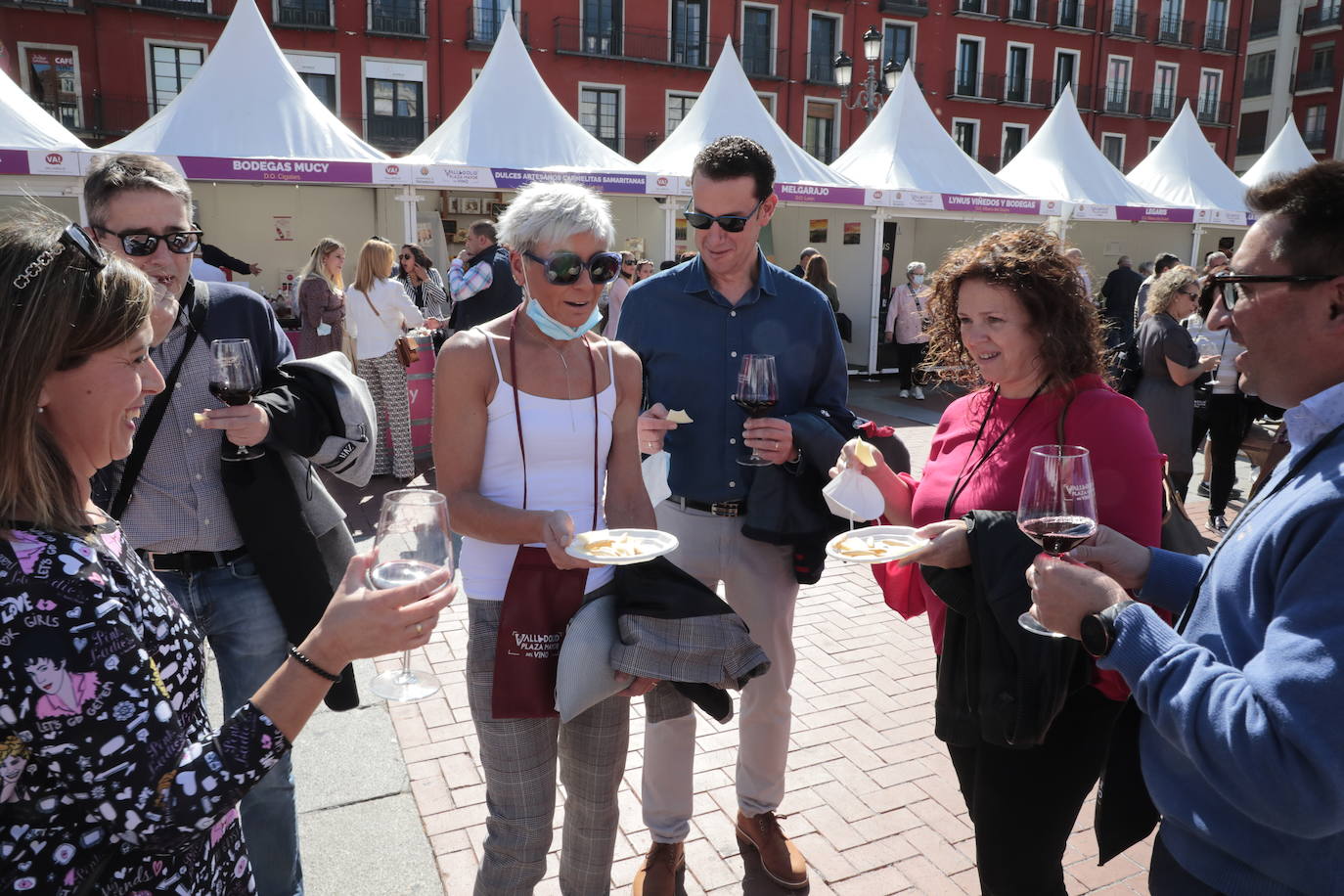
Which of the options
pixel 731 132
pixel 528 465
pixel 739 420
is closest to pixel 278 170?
pixel 731 132

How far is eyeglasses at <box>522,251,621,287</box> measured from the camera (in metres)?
2.27

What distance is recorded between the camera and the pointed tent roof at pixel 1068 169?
16.6 metres

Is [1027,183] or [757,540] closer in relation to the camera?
[757,540]

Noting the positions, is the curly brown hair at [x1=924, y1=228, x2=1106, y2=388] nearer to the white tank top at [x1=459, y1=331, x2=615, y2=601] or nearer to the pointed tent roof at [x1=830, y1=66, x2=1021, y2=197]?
the white tank top at [x1=459, y1=331, x2=615, y2=601]

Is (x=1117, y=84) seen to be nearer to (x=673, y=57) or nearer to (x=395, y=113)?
(x=673, y=57)

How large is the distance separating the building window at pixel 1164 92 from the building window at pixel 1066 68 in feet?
13.4

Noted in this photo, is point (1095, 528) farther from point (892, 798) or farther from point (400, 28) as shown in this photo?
point (400, 28)

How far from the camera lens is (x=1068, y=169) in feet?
55.4

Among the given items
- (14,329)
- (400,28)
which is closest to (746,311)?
(14,329)

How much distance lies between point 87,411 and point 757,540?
6.76ft

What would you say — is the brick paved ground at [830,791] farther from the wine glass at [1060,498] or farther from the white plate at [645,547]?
the wine glass at [1060,498]

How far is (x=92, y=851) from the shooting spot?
123 centimetres

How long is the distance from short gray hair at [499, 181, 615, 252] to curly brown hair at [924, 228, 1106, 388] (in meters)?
1.01

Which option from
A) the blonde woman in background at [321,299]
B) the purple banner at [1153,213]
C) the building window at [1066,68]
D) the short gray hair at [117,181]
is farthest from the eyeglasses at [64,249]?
the building window at [1066,68]
